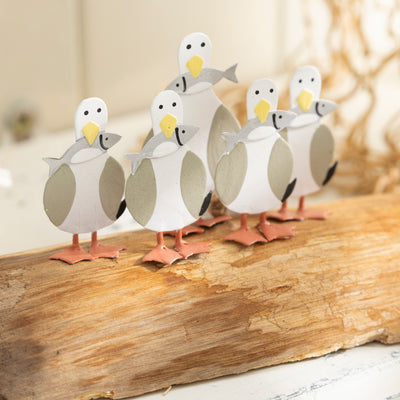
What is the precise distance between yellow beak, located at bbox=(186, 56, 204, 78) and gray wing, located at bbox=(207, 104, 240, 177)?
73 millimetres

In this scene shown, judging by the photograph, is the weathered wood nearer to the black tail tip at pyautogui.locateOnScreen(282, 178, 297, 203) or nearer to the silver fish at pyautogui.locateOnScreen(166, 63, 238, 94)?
the black tail tip at pyautogui.locateOnScreen(282, 178, 297, 203)

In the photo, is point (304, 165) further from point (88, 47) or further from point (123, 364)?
point (88, 47)

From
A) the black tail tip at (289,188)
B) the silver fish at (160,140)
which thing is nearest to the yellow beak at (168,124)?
the silver fish at (160,140)

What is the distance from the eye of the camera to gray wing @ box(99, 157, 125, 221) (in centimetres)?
85

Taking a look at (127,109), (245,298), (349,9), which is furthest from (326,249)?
(127,109)

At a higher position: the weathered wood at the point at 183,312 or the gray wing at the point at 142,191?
the gray wing at the point at 142,191

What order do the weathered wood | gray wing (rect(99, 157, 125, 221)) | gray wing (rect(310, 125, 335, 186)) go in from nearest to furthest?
the weathered wood, gray wing (rect(99, 157, 125, 221)), gray wing (rect(310, 125, 335, 186))

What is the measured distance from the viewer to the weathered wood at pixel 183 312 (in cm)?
75

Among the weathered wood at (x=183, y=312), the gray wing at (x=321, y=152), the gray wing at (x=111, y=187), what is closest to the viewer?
the weathered wood at (x=183, y=312)

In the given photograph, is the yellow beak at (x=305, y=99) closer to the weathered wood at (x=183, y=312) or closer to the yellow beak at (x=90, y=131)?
the weathered wood at (x=183, y=312)

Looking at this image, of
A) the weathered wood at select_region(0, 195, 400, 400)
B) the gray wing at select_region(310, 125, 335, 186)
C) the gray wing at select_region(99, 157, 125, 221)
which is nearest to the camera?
the weathered wood at select_region(0, 195, 400, 400)

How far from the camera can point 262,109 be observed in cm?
86

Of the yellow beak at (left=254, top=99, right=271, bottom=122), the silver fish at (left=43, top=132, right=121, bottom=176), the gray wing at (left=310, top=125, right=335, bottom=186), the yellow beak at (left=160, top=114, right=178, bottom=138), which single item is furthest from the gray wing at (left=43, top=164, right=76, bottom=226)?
the gray wing at (left=310, top=125, right=335, bottom=186)

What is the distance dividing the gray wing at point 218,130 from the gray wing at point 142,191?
0.51ft
